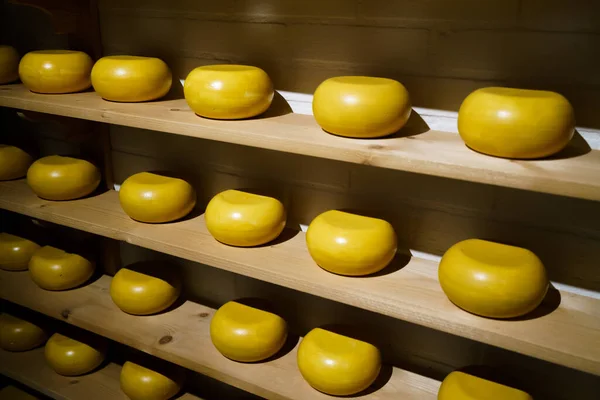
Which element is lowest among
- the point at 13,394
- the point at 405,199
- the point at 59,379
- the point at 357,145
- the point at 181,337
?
the point at 13,394

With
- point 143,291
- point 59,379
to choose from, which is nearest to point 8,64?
point 143,291

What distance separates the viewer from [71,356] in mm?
1633

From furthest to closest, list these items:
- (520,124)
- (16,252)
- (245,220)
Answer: (16,252) → (245,220) → (520,124)

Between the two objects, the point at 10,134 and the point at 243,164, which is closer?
the point at 243,164

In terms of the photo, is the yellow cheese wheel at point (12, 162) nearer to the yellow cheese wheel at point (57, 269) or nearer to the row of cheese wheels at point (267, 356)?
the yellow cheese wheel at point (57, 269)

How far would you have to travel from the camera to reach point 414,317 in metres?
A: 1.05

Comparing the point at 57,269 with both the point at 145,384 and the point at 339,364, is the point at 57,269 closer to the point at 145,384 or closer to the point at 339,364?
the point at 145,384

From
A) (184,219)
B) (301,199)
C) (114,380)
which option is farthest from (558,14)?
(114,380)

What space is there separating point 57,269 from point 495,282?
49.5 inches

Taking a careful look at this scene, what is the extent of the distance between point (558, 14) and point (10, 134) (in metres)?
1.74

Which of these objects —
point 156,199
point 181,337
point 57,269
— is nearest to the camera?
point 156,199

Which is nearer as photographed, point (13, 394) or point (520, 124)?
point (520, 124)

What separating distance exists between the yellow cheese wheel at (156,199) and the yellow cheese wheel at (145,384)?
454 millimetres

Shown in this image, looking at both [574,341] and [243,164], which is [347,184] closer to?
[243,164]
